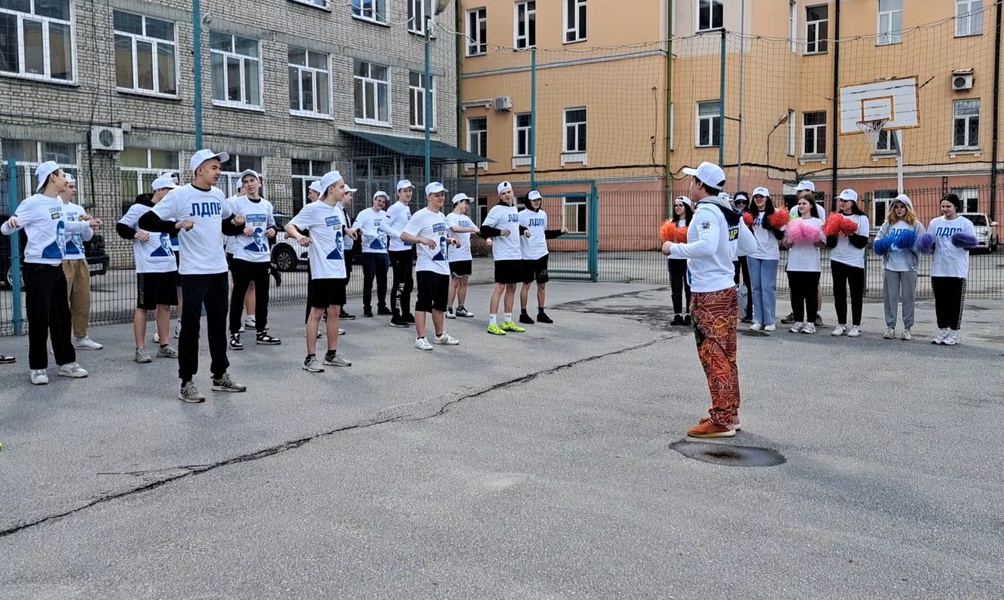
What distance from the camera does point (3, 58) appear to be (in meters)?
21.5

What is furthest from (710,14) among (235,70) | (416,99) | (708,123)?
(235,70)

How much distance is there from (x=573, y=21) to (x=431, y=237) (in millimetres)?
27128

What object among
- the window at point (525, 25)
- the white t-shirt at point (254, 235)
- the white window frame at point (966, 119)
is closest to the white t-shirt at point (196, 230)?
the white t-shirt at point (254, 235)

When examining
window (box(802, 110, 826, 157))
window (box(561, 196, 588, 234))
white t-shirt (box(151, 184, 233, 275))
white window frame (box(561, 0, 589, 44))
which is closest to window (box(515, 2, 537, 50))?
white window frame (box(561, 0, 589, 44))

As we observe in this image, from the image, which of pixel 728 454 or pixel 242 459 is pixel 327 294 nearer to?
pixel 242 459

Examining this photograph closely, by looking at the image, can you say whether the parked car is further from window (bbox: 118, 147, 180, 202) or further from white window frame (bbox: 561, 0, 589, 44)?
window (bbox: 118, 147, 180, 202)

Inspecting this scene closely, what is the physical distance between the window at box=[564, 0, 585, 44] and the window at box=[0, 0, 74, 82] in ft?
61.5

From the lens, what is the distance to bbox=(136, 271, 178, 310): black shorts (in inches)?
368

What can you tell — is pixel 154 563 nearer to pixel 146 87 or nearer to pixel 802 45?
pixel 146 87

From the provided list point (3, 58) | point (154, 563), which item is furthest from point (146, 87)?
point (154, 563)

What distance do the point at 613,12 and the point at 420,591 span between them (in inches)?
1293

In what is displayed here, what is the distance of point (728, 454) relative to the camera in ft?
19.6

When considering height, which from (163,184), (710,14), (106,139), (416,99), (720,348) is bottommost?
(720,348)

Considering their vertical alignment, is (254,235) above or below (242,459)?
above
